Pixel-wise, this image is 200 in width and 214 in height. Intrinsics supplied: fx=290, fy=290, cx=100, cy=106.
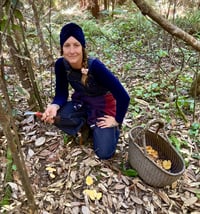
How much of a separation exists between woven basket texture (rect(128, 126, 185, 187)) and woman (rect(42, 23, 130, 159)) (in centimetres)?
16

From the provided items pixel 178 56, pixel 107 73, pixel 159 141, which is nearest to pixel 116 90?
pixel 107 73

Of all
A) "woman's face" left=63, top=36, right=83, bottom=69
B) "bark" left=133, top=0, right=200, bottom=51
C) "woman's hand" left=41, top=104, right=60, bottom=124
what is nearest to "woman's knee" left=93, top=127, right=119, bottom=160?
"woman's hand" left=41, top=104, right=60, bottom=124

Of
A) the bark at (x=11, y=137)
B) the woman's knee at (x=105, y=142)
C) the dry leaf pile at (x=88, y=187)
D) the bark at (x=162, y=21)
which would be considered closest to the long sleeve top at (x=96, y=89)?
the woman's knee at (x=105, y=142)

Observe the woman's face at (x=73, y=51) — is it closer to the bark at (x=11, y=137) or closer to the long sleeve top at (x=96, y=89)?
the long sleeve top at (x=96, y=89)

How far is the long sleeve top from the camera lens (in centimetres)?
185

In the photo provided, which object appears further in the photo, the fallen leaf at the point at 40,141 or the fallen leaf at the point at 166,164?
the fallen leaf at the point at 40,141

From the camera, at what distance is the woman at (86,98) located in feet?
5.95

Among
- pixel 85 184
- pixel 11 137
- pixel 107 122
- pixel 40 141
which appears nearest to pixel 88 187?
pixel 85 184

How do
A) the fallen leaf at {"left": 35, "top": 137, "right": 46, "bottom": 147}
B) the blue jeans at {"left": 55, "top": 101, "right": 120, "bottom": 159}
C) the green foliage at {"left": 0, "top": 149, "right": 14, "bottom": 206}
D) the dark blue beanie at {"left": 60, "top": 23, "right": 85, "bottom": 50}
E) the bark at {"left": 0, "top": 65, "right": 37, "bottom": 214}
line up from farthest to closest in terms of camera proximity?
the fallen leaf at {"left": 35, "top": 137, "right": 46, "bottom": 147} → the blue jeans at {"left": 55, "top": 101, "right": 120, "bottom": 159} → the dark blue beanie at {"left": 60, "top": 23, "right": 85, "bottom": 50} → the green foliage at {"left": 0, "top": 149, "right": 14, "bottom": 206} → the bark at {"left": 0, "top": 65, "right": 37, "bottom": 214}

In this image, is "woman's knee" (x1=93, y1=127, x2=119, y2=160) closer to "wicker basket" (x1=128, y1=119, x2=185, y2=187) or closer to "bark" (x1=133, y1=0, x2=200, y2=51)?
"wicker basket" (x1=128, y1=119, x2=185, y2=187)

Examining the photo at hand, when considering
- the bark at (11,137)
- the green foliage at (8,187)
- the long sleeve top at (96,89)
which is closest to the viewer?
the bark at (11,137)

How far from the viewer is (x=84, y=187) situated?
1.77m

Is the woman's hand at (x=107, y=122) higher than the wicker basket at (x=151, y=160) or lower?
higher

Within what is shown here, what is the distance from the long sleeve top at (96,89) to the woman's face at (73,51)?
91 millimetres
